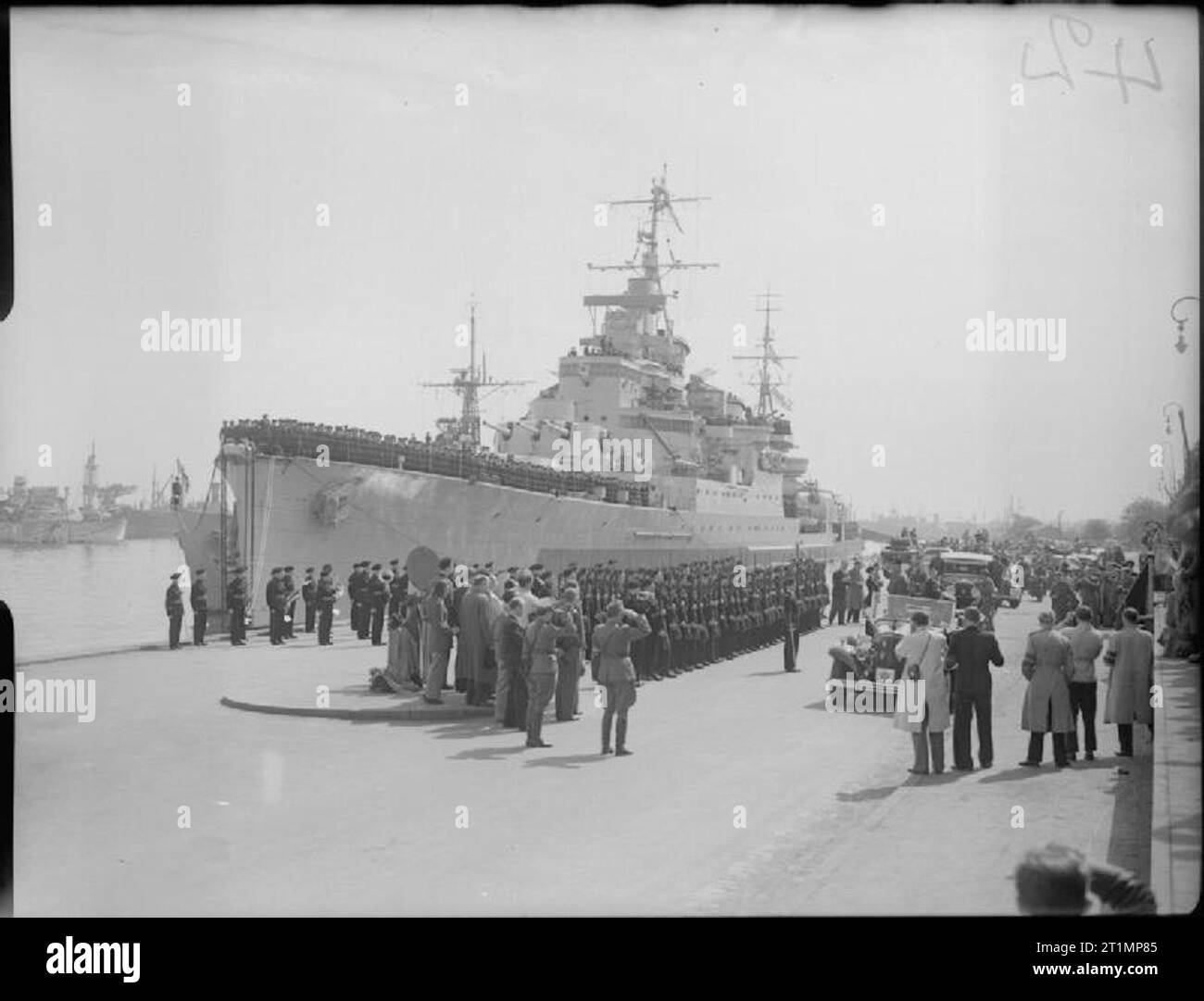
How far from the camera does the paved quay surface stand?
645 centimetres

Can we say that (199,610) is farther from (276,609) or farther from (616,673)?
(616,673)

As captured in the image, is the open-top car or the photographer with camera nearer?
the photographer with camera

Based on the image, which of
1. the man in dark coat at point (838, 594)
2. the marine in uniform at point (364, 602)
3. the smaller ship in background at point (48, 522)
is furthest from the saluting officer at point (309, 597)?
the smaller ship in background at point (48, 522)

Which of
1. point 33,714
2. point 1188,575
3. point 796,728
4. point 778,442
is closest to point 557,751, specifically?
point 796,728

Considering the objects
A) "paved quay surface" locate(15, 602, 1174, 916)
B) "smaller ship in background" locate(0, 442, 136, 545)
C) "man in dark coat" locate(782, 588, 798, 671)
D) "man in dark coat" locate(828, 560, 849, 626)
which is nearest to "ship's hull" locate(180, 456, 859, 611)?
"man in dark coat" locate(828, 560, 849, 626)

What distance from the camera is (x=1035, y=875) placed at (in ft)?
10.6

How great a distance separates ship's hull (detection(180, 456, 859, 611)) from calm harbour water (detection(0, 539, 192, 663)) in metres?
1.98

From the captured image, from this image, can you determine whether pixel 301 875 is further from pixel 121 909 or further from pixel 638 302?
pixel 638 302

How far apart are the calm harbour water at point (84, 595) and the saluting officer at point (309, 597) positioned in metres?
2.34

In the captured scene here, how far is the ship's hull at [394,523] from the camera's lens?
1705 centimetres

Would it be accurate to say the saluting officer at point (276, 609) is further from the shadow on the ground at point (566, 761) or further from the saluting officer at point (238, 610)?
the shadow on the ground at point (566, 761)

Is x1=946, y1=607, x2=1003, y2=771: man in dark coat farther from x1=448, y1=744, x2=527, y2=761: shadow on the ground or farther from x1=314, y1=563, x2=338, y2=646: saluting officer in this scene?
x1=314, y1=563, x2=338, y2=646: saluting officer

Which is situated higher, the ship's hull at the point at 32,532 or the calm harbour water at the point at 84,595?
the ship's hull at the point at 32,532
